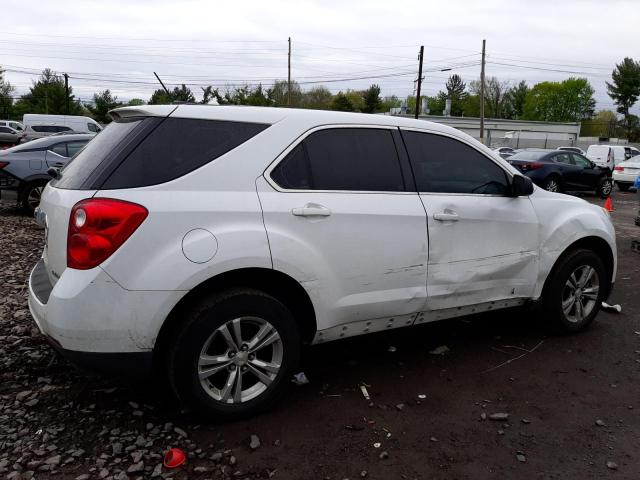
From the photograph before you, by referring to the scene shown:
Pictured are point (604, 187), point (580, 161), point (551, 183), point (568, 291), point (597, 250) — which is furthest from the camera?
point (604, 187)

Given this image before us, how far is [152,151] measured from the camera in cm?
281

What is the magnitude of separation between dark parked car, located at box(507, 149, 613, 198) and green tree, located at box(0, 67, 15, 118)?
58.2m

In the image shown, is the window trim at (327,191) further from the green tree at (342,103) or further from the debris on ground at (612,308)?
the green tree at (342,103)

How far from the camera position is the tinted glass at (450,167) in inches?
142

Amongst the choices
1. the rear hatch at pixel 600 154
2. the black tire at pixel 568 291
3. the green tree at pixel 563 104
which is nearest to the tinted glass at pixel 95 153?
the black tire at pixel 568 291

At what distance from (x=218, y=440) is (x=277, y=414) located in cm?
42

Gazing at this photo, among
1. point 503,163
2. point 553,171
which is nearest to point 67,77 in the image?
point 553,171

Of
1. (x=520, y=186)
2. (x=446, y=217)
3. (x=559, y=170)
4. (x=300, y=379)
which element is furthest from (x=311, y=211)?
(x=559, y=170)

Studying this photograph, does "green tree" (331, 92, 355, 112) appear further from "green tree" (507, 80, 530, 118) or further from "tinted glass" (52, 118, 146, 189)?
"tinted glass" (52, 118, 146, 189)

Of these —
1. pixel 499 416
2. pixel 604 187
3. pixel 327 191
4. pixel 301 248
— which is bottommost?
pixel 499 416

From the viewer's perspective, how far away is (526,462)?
9.09 ft

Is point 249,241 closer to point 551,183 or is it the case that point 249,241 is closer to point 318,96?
point 551,183

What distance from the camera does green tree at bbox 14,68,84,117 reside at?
53500mm

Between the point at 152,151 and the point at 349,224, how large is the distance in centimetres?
118
